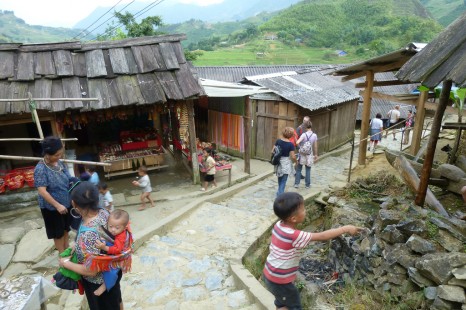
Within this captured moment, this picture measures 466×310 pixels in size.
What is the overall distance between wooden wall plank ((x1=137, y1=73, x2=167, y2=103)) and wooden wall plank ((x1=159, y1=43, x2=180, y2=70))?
0.52 m

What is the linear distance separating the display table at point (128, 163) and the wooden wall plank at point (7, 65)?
126 inches

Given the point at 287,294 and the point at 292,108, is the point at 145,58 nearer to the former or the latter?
the point at 292,108

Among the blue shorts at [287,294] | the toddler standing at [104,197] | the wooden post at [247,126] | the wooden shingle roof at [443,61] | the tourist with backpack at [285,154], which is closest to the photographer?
the blue shorts at [287,294]

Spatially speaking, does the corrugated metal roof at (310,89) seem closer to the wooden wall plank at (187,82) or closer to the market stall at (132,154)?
the wooden wall plank at (187,82)

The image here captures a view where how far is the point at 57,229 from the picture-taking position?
500cm

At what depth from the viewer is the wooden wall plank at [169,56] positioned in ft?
27.6

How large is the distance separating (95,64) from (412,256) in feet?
25.4

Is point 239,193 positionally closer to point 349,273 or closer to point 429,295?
point 349,273

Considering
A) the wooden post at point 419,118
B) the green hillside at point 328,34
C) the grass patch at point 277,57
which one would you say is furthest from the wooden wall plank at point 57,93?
the green hillside at point 328,34

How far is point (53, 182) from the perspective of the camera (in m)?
4.65

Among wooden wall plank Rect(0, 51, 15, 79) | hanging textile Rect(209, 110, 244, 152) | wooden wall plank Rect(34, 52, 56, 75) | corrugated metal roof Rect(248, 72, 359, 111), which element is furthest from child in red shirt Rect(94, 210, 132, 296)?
corrugated metal roof Rect(248, 72, 359, 111)

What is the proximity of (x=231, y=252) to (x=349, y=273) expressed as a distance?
83.9 inches

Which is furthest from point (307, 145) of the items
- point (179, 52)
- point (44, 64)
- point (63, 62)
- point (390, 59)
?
point (44, 64)

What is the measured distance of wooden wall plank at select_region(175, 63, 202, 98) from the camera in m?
8.10
